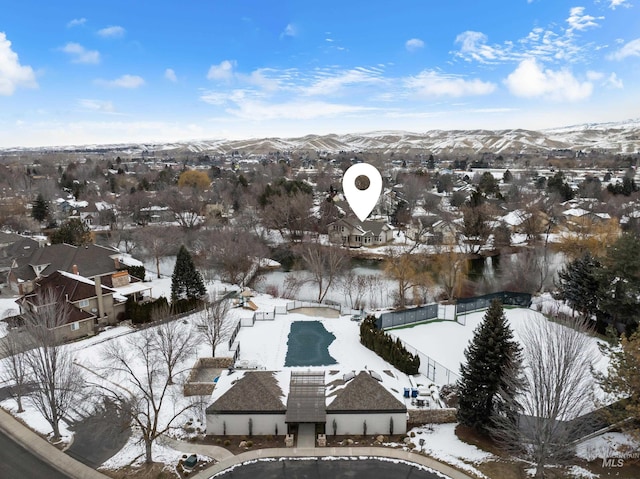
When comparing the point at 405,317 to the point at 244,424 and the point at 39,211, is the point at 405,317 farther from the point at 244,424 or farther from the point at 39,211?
the point at 39,211

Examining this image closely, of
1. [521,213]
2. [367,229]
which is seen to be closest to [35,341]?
[367,229]

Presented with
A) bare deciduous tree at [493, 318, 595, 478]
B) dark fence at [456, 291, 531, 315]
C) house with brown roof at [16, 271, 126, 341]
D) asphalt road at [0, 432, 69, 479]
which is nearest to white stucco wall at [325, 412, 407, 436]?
bare deciduous tree at [493, 318, 595, 478]

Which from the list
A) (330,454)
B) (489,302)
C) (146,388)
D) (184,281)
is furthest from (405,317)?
(184,281)

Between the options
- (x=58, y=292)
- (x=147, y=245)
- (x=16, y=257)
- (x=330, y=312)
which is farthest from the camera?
(x=147, y=245)

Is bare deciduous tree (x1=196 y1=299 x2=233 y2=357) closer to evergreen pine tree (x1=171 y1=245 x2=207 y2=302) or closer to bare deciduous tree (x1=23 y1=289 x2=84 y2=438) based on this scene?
bare deciduous tree (x1=23 y1=289 x2=84 y2=438)

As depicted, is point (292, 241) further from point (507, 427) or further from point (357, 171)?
point (507, 427)
